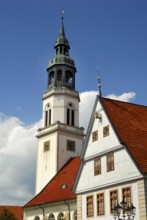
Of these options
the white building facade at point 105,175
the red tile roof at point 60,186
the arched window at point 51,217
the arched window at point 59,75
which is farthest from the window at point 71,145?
the white building facade at point 105,175

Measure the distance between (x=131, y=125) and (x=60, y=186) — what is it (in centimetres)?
1928

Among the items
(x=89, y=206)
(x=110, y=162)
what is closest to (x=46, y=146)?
(x=89, y=206)

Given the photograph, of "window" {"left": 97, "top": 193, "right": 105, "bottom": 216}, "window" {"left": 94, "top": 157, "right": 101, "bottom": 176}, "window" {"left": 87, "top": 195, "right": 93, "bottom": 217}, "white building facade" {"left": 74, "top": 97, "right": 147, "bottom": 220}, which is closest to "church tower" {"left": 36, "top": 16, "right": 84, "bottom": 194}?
"white building facade" {"left": 74, "top": 97, "right": 147, "bottom": 220}

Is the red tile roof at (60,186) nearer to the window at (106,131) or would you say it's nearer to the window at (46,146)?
the window at (46,146)

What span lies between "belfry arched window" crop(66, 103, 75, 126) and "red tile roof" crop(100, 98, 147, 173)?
23592mm

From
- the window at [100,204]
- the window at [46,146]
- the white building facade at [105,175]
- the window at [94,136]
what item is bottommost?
the window at [100,204]

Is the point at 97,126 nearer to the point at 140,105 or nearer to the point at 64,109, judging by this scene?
the point at 140,105

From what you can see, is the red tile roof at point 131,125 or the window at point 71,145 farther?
the window at point 71,145

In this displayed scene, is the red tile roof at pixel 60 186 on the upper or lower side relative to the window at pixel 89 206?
upper

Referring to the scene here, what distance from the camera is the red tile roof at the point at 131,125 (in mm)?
29231

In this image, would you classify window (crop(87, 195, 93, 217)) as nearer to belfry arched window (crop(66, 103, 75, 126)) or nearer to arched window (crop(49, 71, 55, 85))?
belfry arched window (crop(66, 103, 75, 126))

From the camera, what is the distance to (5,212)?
61.4 m

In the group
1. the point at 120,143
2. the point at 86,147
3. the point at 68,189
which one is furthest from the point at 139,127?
the point at 68,189

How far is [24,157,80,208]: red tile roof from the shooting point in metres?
44.7
